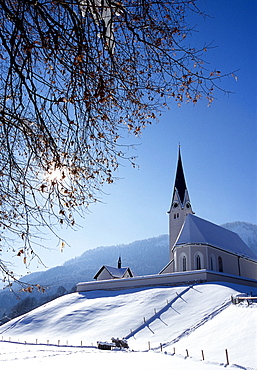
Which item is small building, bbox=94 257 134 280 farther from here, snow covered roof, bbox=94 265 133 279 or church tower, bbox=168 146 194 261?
church tower, bbox=168 146 194 261

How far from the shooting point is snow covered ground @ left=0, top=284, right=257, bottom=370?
46.7ft

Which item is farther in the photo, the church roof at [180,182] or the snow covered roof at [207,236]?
the church roof at [180,182]

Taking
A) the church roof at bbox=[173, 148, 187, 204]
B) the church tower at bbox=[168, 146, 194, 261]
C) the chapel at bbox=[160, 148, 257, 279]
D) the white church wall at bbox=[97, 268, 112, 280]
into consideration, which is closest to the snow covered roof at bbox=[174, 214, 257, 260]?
the chapel at bbox=[160, 148, 257, 279]

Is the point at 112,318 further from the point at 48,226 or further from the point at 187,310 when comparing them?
the point at 48,226

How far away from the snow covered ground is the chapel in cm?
692

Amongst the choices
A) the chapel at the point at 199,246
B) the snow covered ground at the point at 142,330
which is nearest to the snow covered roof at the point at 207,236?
the chapel at the point at 199,246

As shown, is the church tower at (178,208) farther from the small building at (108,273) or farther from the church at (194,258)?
the small building at (108,273)

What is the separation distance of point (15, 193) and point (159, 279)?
86.9ft

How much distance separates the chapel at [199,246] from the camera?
1361 inches

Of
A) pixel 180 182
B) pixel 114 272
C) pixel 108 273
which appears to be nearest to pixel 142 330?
pixel 108 273

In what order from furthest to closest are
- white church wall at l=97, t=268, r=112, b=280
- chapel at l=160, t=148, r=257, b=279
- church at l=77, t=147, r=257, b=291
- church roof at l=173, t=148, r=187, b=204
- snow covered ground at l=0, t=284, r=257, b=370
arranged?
church roof at l=173, t=148, r=187, b=204
white church wall at l=97, t=268, r=112, b=280
chapel at l=160, t=148, r=257, b=279
church at l=77, t=147, r=257, b=291
snow covered ground at l=0, t=284, r=257, b=370

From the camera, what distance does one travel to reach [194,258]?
34.2 m

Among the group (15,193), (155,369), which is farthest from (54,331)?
(15,193)

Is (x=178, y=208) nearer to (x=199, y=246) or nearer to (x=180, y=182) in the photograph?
(x=180, y=182)
